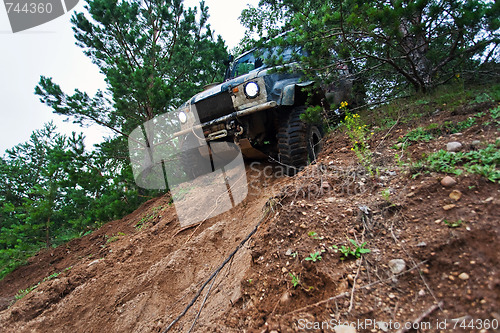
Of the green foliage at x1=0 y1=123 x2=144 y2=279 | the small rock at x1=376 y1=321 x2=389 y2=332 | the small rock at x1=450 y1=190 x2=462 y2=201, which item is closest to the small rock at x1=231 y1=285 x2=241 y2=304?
the small rock at x1=376 y1=321 x2=389 y2=332

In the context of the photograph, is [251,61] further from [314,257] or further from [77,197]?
[77,197]

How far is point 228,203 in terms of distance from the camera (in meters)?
3.69

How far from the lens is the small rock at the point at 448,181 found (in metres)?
1.68

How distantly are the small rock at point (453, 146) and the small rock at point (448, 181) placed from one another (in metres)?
0.47

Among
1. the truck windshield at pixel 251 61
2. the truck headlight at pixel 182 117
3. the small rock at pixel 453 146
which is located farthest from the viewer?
the truck windshield at pixel 251 61

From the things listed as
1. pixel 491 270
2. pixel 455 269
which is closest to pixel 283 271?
pixel 455 269

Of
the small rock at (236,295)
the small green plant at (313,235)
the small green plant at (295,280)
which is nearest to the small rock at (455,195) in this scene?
the small green plant at (313,235)

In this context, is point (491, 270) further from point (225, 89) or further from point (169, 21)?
point (169, 21)

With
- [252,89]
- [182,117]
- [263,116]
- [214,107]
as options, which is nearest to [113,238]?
[182,117]

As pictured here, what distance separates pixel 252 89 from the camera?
3658 millimetres

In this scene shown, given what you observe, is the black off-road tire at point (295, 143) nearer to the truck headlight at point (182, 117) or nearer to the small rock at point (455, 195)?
the truck headlight at point (182, 117)

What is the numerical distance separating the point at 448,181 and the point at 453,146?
0.56 metres

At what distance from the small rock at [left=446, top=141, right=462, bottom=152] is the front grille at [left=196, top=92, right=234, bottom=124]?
108 inches

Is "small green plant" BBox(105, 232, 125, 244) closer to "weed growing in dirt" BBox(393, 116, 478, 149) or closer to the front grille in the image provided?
the front grille
